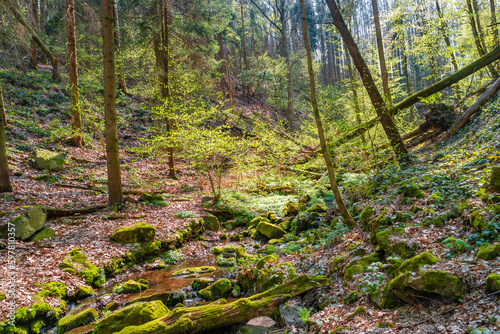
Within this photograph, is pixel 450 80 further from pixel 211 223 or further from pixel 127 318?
pixel 127 318

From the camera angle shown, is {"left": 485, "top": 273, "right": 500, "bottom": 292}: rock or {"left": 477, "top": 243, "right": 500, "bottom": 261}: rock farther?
{"left": 477, "top": 243, "right": 500, "bottom": 261}: rock

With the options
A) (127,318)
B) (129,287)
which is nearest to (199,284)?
(129,287)

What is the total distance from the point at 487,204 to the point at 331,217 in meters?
4.02

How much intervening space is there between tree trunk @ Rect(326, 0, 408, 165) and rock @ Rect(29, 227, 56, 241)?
9.40 meters

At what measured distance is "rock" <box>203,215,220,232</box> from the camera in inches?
384

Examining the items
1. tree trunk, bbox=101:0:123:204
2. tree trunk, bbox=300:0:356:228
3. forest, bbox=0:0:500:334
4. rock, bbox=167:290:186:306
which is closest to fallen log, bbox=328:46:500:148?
forest, bbox=0:0:500:334

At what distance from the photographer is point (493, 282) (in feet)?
8.77

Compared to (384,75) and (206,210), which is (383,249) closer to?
(206,210)

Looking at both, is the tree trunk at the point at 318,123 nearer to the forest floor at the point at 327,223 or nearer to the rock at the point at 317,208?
the forest floor at the point at 327,223

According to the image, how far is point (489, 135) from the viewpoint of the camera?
257 inches

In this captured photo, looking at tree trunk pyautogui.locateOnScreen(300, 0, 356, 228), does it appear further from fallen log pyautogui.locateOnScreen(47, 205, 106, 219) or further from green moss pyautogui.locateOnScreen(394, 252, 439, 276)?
fallen log pyautogui.locateOnScreen(47, 205, 106, 219)

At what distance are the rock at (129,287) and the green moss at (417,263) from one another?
4.97m

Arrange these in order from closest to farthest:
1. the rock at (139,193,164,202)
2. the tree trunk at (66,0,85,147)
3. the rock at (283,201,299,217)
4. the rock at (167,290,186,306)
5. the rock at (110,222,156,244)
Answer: the rock at (167,290,186,306)
the rock at (110,222,156,244)
the rock at (283,201,299,217)
the rock at (139,193,164,202)
the tree trunk at (66,0,85,147)

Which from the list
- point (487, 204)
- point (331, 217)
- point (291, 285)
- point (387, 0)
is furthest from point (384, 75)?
point (387, 0)
